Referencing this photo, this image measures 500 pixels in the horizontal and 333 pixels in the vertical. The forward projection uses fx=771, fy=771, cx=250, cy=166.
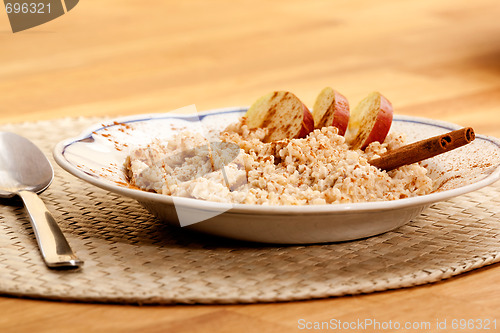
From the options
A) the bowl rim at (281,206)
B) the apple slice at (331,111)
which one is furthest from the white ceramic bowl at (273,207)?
the apple slice at (331,111)

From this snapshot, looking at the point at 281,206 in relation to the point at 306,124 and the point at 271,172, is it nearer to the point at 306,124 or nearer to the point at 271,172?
the point at 271,172

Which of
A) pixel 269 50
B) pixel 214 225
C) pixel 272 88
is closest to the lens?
pixel 214 225

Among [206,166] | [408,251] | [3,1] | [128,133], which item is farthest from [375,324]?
[3,1]

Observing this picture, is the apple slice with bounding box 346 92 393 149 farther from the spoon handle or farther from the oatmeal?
the spoon handle

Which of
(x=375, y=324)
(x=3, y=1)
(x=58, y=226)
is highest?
(x=3, y=1)

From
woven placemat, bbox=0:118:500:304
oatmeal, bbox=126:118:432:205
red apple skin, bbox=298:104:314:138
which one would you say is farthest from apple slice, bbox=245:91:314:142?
woven placemat, bbox=0:118:500:304

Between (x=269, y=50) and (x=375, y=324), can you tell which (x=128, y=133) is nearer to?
(x=375, y=324)
